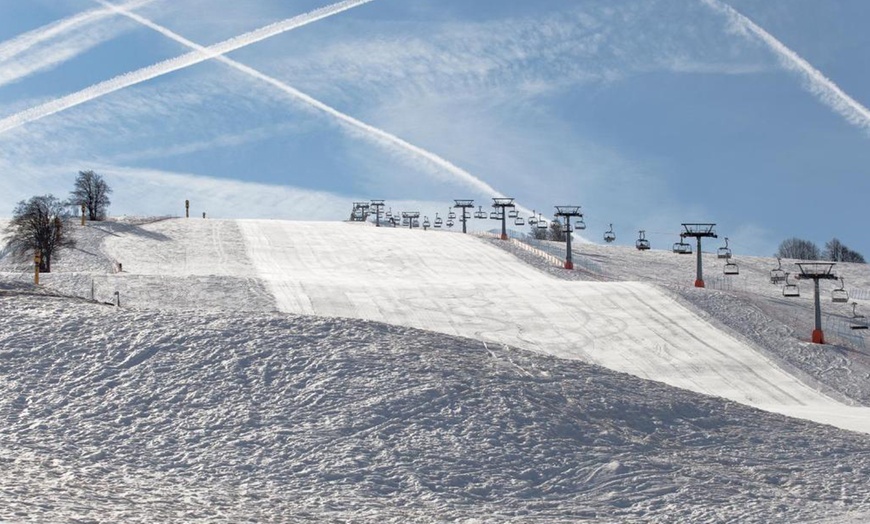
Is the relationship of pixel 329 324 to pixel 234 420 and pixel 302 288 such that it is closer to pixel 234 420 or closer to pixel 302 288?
pixel 234 420

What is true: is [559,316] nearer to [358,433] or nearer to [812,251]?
[358,433]

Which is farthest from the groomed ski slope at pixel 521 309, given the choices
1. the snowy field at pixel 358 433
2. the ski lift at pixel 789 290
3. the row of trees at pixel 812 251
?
the row of trees at pixel 812 251

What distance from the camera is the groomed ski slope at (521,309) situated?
32969 mm

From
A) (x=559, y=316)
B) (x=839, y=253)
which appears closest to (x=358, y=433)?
(x=559, y=316)

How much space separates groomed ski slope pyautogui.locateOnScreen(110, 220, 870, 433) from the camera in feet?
108

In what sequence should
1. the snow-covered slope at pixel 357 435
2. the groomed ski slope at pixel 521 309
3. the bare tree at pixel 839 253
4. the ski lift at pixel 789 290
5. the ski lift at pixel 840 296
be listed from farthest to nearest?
1. the bare tree at pixel 839 253
2. the ski lift at pixel 840 296
3. the ski lift at pixel 789 290
4. the groomed ski slope at pixel 521 309
5. the snow-covered slope at pixel 357 435

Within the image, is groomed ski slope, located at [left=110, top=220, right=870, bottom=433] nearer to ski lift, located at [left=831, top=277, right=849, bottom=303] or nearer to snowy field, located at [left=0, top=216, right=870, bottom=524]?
snowy field, located at [left=0, top=216, right=870, bottom=524]

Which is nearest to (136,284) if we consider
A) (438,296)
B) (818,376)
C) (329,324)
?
(438,296)

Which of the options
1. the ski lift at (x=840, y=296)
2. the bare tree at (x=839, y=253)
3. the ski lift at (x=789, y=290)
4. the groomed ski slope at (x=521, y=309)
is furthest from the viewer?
the bare tree at (x=839, y=253)

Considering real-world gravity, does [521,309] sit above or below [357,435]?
above

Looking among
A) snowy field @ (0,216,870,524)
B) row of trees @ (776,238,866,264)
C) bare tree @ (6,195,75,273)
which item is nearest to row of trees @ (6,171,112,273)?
bare tree @ (6,195,75,273)

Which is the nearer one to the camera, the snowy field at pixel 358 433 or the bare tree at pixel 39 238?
the snowy field at pixel 358 433

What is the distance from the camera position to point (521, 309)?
134ft

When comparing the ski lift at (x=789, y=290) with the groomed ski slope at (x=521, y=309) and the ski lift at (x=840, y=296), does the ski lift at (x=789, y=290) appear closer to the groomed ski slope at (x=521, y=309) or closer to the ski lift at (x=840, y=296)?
the ski lift at (x=840, y=296)
